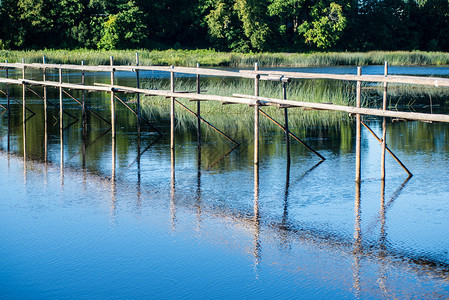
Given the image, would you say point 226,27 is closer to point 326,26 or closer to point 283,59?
point 326,26

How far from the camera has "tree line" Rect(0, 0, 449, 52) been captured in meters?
67.0

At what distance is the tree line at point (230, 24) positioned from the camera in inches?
2638

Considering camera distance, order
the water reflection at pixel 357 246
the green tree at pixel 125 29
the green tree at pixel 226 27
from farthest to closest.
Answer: the green tree at pixel 226 27 → the green tree at pixel 125 29 → the water reflection at pixel 357 246

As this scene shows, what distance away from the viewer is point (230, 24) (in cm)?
7312

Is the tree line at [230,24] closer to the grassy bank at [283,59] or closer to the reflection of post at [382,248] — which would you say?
the grassy bank at [283,59]

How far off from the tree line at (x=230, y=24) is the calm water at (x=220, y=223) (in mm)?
52199

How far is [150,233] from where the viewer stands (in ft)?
32.6

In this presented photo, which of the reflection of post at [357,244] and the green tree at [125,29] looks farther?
the green tree at [125,29]

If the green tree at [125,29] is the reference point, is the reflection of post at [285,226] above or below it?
below

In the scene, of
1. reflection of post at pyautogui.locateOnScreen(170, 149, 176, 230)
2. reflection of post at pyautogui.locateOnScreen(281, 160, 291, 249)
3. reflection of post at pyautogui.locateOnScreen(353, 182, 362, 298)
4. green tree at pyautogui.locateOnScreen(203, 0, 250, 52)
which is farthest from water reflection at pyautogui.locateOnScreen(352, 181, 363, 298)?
green tree at pyautogui.locateOnScreen(203, 0, 250, 52)

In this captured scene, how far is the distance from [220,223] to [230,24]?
64480 millimetres

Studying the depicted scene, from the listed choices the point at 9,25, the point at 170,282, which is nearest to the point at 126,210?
the point at 170,282

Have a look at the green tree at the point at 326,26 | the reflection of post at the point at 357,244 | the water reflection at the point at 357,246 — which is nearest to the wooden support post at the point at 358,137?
the reflection of post at the point at 357,244

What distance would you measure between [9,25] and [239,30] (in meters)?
23.5
